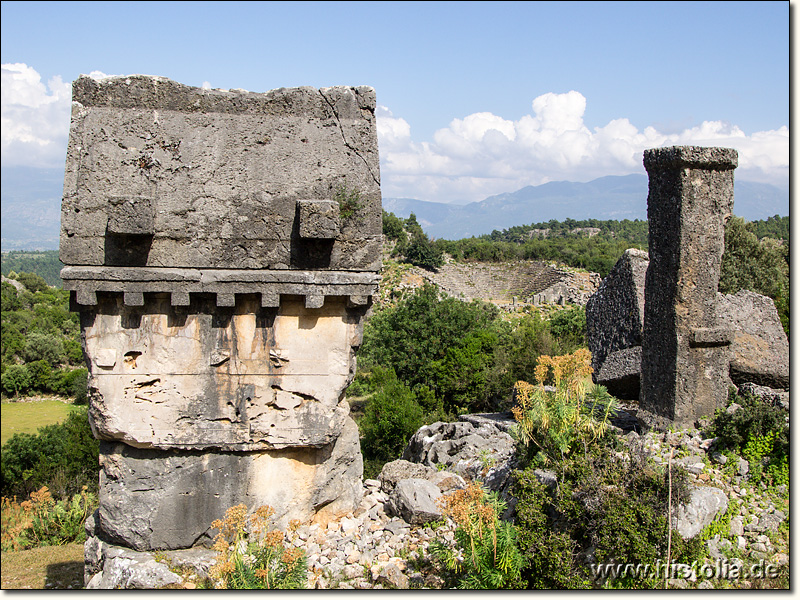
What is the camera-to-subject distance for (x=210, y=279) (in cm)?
461

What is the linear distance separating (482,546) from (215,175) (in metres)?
3.34

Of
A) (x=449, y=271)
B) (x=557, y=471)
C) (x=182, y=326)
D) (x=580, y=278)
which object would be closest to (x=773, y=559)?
Result: (x=557, y=471)

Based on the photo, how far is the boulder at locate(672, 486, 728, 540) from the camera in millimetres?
4922

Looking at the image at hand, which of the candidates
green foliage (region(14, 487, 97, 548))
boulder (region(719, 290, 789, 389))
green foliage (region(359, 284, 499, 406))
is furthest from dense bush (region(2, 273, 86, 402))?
boulder (region(719, 290, 789, 389))

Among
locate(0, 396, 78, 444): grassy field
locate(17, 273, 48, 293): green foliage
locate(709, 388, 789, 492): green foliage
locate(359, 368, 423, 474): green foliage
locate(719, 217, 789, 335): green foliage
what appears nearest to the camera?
locate(709, 388, 789, 492): green foliage

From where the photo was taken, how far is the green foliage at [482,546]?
446cm

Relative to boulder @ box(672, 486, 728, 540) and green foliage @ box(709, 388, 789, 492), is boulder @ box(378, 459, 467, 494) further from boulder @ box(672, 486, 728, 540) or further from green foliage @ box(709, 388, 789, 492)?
green foliage @ box(709, 388, 789, 492)

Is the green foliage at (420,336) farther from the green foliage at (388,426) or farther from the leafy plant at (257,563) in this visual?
the leafy plant at (257,563)

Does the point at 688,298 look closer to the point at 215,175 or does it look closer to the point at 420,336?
the point at 215,175

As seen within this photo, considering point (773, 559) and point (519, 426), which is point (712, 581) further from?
point (519, 426)

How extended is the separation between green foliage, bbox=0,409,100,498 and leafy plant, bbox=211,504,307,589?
12196mm

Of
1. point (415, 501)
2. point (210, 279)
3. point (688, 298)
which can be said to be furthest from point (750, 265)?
point (210, 279)

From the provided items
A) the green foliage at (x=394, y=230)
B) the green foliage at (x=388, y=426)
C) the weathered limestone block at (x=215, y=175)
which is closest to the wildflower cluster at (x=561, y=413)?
the weathered limestone block at (x=215, y=175)

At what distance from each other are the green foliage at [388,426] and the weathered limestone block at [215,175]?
32.5 ft
